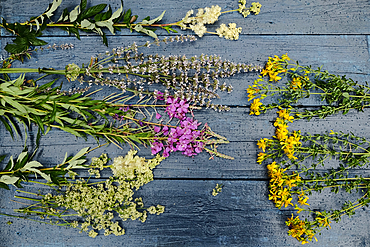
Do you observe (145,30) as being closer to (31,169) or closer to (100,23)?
(100,23)

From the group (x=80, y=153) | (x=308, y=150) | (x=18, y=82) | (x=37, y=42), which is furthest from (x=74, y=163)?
(x=308, y=150)

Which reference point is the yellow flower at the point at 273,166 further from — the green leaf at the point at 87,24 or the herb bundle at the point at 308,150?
the green leaf at the point at 87,24

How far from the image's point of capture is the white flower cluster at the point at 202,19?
1254 mm

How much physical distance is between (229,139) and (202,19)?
2.08 ft

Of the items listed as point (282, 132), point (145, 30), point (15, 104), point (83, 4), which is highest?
point (83, 4)

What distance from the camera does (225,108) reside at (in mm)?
1273

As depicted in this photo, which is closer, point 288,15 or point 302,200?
point 302,200

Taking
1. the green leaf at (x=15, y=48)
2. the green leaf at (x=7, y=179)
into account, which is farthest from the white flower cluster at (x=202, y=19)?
the green leaf at (x=7, y=179)

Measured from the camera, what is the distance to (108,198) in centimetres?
124

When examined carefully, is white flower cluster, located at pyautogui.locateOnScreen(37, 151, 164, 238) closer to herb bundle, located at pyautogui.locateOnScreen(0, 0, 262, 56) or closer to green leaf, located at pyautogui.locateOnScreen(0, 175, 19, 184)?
green leaf, located at pyautogui.locateOnScreen(0, 175, 19, 184)

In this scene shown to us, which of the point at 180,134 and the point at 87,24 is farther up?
the point at 87,24

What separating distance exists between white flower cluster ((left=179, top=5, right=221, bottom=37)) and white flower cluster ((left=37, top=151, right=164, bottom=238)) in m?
0.67

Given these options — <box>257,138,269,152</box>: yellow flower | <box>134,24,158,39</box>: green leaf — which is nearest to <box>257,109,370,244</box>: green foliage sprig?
<box>257,138,269,152</box>: yellow flower

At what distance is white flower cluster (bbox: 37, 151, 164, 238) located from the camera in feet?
4.00
